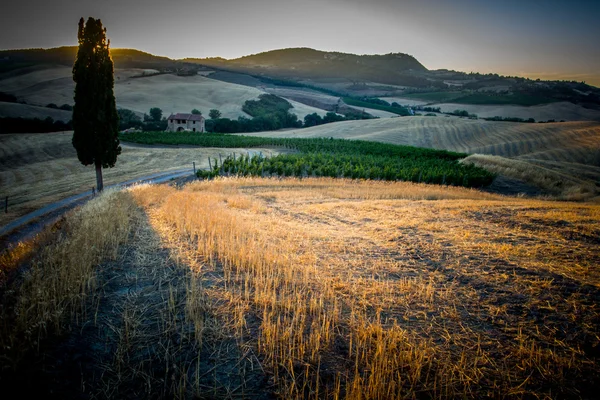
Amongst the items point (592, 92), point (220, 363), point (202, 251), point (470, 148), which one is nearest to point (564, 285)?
point (220, 363)

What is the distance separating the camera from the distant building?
245ft

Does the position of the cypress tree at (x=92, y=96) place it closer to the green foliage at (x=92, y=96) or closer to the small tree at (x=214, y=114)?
the green foliage at (x=92, y=96)

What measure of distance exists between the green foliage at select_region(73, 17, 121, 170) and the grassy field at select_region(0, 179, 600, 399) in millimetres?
15688

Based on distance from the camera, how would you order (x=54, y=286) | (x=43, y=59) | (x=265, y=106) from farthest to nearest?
(x=43, y=59)
(x=265, y=106)
(x=54, y=286)

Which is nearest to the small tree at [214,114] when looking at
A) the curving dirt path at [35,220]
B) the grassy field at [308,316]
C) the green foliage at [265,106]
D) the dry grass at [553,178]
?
the green foliage at [265,106]

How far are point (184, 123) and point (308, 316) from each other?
79.1 meters

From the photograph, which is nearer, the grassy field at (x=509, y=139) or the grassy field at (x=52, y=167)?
the grassy field at (x=52, y=167)

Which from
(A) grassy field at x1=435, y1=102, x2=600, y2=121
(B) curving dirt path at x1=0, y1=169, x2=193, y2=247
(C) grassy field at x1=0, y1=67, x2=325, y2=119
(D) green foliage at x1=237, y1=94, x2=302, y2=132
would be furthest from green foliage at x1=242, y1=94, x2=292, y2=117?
(B) curving dirt path at x1=0, y1=169, x2=193, y2=247

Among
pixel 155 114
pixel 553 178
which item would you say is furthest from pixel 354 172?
pixel 155 114

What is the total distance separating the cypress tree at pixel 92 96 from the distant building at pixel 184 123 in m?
54.4

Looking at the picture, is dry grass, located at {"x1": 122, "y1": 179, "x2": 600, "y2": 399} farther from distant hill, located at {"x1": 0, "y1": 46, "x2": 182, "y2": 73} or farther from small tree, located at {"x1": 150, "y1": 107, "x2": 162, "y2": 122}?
distant hill, located at {"x1": 0, "y1": 46, "x2": 182, "y2": 73}

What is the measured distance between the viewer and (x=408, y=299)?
18.4ft

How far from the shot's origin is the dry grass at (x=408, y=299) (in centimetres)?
371

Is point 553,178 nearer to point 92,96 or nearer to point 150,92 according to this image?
point 92,96
